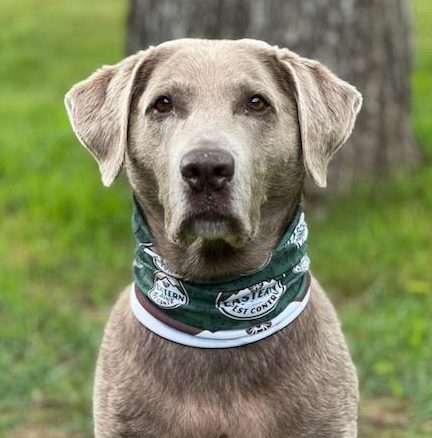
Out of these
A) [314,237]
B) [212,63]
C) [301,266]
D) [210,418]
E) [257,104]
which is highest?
[212,63]

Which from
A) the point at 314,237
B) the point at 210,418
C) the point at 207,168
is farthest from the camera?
the point at 314,237

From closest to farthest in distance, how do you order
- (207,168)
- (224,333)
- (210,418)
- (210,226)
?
(207,168) → (210,226) → (210,418) → (224,333)

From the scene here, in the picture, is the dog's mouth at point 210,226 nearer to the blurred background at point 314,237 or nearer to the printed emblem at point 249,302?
the printed emblem at point 249,302

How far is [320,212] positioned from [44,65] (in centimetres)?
639

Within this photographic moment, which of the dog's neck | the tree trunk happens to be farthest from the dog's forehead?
the tree trunk

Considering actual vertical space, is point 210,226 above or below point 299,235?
above

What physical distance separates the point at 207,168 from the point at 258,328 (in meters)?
0.70

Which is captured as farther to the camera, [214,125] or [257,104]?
[257,104]

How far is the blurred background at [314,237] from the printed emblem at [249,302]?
1432mm

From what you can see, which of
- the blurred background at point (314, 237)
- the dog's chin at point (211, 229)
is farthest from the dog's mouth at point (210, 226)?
the blurred background at point (314, 237)

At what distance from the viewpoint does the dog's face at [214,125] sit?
3.28m

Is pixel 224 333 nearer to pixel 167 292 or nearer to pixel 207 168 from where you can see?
pixel 167 292

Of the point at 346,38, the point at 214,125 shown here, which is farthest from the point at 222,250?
the point at 346,38

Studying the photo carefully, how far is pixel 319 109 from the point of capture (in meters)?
3.66
